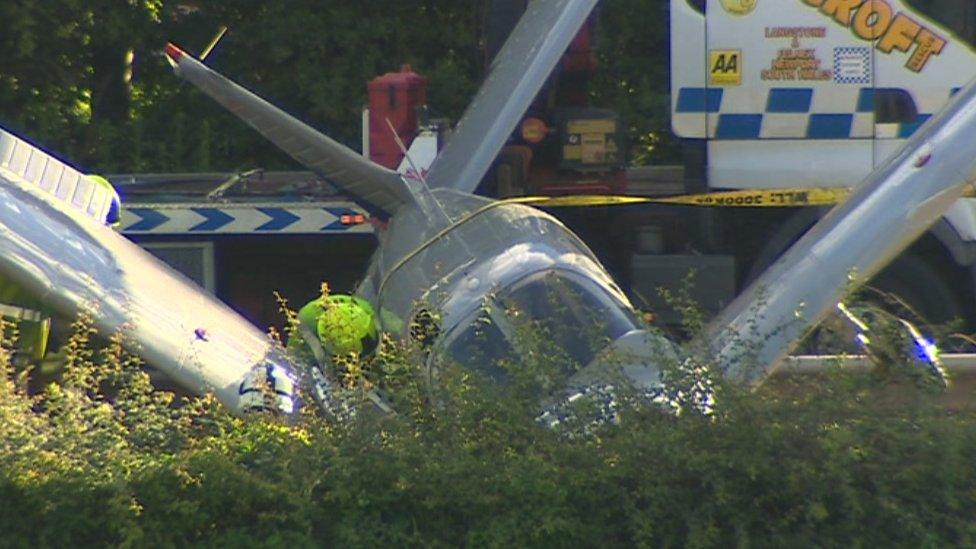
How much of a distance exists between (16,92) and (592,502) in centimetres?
997

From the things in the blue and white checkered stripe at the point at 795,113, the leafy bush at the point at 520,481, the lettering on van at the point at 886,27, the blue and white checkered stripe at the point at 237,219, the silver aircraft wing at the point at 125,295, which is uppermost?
the lettering on van at the point at 886,27

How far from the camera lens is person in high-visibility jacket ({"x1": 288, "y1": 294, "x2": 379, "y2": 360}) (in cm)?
655

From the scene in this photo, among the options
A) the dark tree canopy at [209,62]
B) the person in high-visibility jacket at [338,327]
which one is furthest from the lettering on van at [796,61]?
the dark tree canopy at [209,62]

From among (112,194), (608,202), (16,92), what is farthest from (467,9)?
(112,194)

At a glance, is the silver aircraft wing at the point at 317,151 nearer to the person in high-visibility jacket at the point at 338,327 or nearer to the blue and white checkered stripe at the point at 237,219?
the blue and white checkered stripe at the point at 237,219

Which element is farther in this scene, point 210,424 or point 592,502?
point 210,424

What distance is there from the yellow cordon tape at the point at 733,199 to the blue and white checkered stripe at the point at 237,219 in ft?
3.76

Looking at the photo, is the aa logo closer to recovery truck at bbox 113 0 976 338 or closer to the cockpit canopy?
recovery truck at bbox 113 0 976 338

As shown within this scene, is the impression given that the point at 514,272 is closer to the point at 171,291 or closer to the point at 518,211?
the point at 518,211

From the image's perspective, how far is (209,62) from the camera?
1431 cm

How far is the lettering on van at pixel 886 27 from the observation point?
30.0ft

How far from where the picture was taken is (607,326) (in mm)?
6609

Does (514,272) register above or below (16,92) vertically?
above

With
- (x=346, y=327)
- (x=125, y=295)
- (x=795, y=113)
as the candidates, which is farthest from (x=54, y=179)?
(x=795, y=113)
